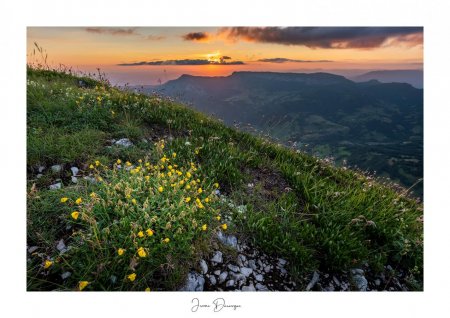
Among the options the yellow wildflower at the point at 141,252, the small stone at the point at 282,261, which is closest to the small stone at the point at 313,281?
the small stone at the point at 282,261

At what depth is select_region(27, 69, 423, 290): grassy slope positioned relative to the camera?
10.8 ft

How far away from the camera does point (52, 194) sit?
343 cm

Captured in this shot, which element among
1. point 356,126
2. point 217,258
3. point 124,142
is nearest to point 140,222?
point 217,258

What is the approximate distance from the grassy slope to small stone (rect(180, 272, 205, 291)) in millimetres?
96

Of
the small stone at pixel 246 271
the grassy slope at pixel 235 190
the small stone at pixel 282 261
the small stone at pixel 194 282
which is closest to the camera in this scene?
the small stone at pixel 194 282

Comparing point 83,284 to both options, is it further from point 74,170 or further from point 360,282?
point 360,282

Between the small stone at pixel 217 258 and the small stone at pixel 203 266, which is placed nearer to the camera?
the small stone at pixel 203 266

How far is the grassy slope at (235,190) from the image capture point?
330 cm

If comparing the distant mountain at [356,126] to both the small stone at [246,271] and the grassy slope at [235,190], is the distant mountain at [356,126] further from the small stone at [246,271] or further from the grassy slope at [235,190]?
the small stone at [246,271]

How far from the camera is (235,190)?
434 centimetres

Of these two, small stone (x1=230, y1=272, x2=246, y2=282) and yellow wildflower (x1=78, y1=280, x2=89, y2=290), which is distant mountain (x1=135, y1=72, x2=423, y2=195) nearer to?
small stone (x1=230, y1=272, x2=246, y2=282)

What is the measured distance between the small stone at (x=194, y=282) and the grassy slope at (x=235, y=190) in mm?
96

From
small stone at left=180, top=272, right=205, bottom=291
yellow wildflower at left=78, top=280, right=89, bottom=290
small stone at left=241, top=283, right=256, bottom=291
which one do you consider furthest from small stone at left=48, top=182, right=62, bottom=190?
small stone at left=241, top=283, right=256, bottom=291

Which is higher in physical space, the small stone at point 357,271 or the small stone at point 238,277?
the small stone at point 238,277
